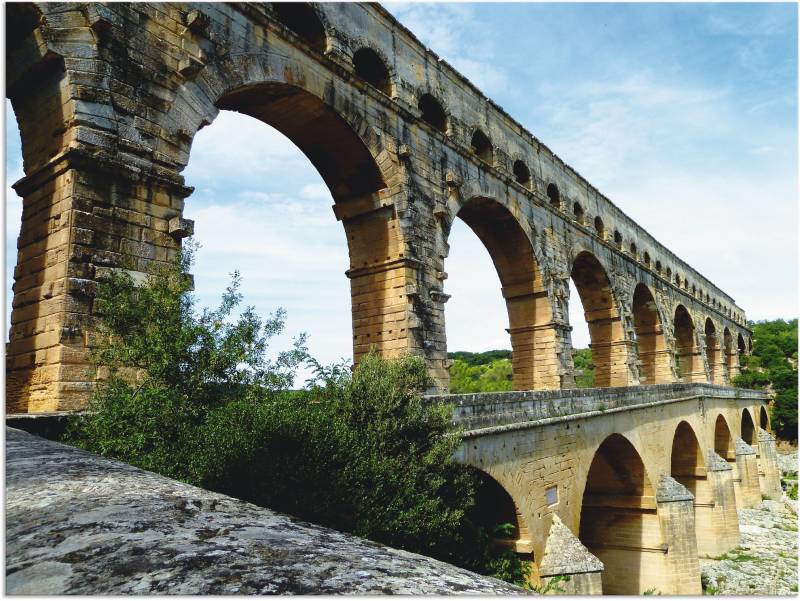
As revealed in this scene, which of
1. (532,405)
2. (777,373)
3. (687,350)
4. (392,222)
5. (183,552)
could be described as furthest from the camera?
(777,373)

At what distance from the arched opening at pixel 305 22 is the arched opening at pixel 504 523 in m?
8.15

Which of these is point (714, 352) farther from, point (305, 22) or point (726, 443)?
point (305, 22)

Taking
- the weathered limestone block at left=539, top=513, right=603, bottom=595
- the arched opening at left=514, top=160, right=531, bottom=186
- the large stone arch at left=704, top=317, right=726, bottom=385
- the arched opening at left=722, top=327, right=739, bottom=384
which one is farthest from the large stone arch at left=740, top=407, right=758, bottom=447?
the weathered limestone block at left=539, top=513, right=603, bottom=595

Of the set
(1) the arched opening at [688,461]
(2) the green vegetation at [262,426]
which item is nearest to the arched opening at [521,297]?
(1) the arched opening at [688,461]

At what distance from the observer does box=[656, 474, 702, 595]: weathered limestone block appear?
46.0 ft

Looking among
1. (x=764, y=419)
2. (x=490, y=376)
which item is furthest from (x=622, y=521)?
(x=490, y=376)

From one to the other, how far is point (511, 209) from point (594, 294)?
8131 mm

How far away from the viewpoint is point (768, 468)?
96.0ft

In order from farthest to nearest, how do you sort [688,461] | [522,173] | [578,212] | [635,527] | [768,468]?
1. [768,468]
2. [578,212]
3. [688,461]
4. [522,173]
5. [635,527]

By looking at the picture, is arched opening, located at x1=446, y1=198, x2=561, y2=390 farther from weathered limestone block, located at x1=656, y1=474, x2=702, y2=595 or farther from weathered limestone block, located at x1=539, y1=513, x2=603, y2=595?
weathered limestone block, located at x1=539, y1=513, x2=603, y2=595

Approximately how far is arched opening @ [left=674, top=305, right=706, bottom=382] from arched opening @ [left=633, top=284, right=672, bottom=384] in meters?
6.12

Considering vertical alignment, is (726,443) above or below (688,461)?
above

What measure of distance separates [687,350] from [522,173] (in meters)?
21.8

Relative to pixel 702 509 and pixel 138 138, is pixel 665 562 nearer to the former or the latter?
pixel 702 509
